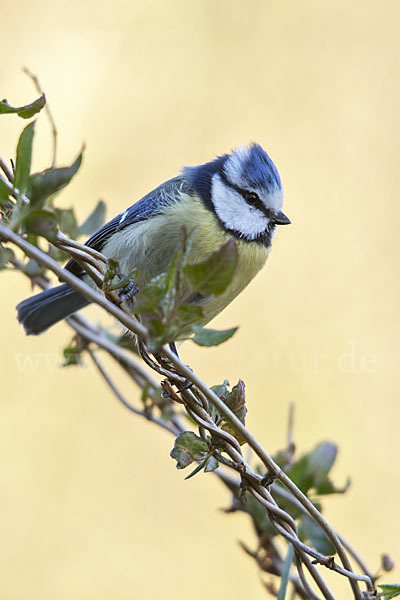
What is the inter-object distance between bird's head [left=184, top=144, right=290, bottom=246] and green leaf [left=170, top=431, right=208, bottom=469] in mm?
812

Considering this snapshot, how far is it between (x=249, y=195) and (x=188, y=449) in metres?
0.94

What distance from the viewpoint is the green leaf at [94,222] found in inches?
57.4

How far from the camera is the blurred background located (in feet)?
7.95

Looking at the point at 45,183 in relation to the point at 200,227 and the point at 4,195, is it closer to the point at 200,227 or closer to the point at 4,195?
the point at 4,195

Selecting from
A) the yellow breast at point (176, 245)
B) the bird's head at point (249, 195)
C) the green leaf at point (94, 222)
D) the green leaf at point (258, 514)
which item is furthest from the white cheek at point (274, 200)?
the green leaf at point (258, 514)

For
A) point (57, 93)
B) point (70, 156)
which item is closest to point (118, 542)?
point (70, 156)

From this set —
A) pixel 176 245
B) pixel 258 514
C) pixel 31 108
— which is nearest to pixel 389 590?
pixel 258 514

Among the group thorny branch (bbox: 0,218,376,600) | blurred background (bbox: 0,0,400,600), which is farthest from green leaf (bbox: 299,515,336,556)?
blurred background (bbox: 0,0,400,600)

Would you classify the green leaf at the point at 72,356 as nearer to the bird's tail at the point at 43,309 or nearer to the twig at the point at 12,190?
the bird's tail at the point at 43,309

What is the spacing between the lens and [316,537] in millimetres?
1124

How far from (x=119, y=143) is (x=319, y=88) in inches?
39.6

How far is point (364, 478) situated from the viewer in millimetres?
2529

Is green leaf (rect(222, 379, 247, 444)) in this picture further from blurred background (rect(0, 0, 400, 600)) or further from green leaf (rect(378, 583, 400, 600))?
blurred background (rect(0, 0, 400, 600))

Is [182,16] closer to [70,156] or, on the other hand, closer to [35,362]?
[70,156]
